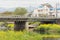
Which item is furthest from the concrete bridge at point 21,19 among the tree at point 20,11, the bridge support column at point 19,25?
the tree at point 20,11

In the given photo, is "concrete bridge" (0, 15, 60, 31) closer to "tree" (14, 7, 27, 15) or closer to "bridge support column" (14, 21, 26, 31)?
"bridge support column" (14, 21, 26, 31)

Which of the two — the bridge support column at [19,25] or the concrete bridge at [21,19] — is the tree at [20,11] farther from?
the concrete bridge at [21,19]

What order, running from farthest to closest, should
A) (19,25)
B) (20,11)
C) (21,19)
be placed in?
(20,11), (19,25), (21,19)

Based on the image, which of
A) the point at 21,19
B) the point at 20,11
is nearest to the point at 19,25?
the point at 21,19

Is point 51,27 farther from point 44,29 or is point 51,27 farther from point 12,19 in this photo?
point 12,19

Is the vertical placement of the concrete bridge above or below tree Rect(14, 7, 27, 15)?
above

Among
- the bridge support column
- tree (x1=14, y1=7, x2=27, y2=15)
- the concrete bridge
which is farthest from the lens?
tree (x1=14, y1=7, x2=27, y2=15)

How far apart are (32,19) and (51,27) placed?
16.0ft

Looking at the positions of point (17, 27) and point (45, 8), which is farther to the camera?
point (45, 8)

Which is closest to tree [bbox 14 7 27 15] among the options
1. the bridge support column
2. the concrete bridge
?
the bridge support column

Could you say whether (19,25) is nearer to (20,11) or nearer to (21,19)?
(21,19)

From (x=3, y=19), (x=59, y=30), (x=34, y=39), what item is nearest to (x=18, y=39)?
(x=34, y=39)

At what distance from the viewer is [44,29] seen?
50.3 meters

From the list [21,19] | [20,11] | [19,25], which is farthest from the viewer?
[20,11]
